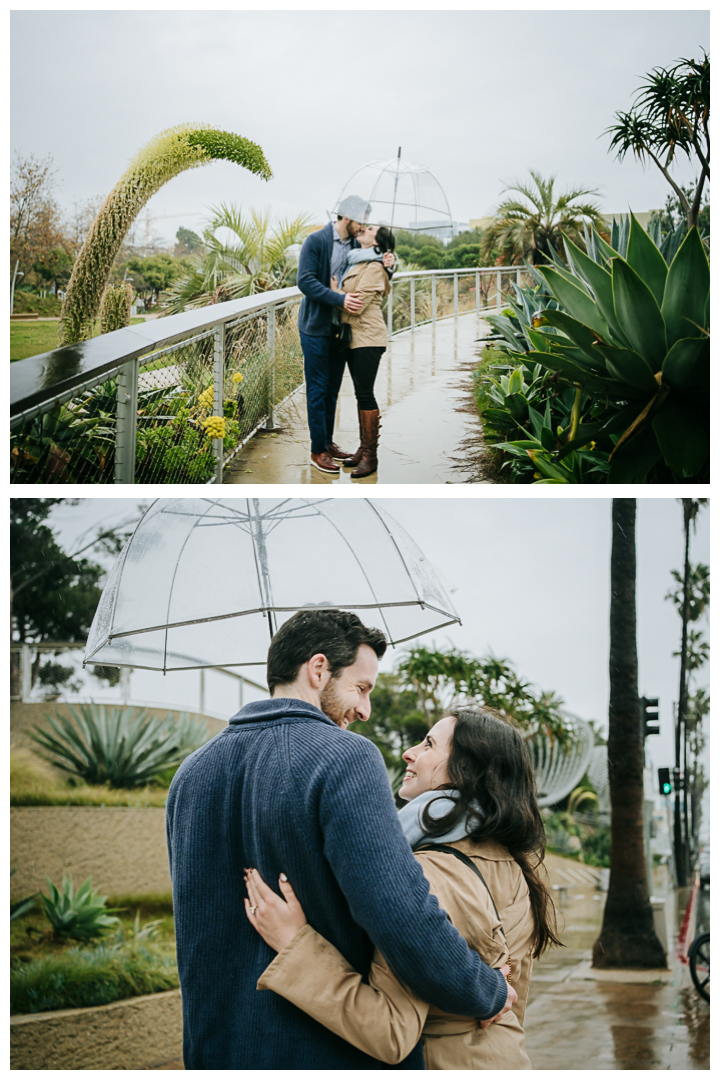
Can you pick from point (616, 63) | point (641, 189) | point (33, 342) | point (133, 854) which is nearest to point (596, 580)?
point (641, 189)

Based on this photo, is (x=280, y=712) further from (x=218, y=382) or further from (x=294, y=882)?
(x=218, y=382)

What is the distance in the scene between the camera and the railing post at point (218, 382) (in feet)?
8.30

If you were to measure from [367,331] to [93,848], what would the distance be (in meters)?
3.04

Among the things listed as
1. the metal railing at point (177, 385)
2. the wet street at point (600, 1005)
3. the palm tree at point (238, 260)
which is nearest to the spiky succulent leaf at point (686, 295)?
the metal railing at point (177, 385)

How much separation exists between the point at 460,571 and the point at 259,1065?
2.21 metres

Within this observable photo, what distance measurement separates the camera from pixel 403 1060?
1.41 meters

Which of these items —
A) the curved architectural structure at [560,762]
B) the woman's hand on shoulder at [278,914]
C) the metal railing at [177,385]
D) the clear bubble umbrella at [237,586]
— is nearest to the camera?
the woman's hand on shoulder at [278,914]

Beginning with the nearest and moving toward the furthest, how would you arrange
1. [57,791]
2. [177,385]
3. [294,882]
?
1. [294,882]
2. [177,385]
3. [57,791]

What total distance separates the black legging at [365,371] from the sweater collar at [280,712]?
1.34m

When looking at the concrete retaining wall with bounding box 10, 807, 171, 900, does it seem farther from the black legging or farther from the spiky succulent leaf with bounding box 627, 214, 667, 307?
the spiky succulent leaf with bounding box 627, 214, 667, 307

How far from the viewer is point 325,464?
2.54 meters

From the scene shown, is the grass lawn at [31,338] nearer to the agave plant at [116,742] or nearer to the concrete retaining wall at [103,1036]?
the agave plant at [116,742]

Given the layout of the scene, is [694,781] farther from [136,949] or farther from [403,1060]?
[136,949]

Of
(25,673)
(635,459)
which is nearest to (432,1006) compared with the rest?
(635,459)
